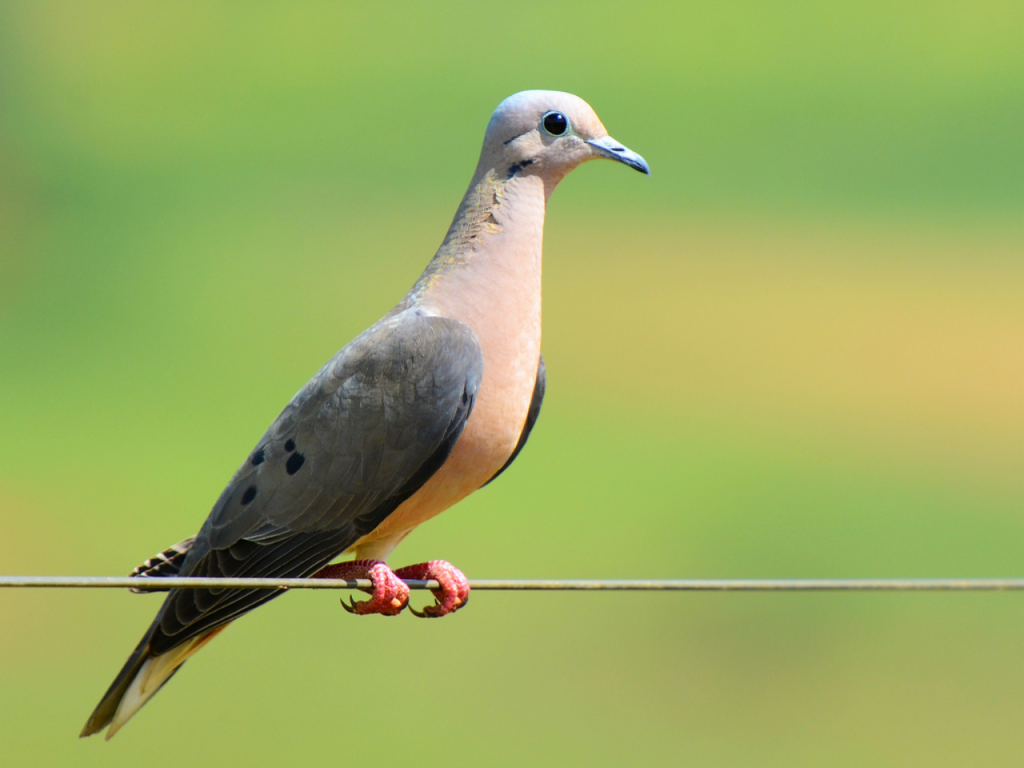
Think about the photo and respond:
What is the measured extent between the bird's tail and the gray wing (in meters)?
0.10

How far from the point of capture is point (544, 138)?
141 inches

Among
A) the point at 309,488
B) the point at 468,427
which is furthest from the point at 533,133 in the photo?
the point at 309,488

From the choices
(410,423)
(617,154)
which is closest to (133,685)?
(410,423)

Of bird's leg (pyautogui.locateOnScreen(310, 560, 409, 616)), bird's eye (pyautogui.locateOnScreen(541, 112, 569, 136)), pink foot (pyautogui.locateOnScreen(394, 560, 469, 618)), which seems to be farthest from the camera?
bird's eye (pyautogui.locateOnScreen(541, 112, 569, 136))

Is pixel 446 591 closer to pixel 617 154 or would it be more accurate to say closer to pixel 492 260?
pixel 492 260

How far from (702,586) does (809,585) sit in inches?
9.2

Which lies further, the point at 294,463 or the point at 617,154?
the point at 617,154

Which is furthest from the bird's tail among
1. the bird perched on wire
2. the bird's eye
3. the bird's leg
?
the bird's eye

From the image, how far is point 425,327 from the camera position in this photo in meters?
3.35

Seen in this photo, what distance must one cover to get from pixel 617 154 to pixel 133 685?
247 centimetres

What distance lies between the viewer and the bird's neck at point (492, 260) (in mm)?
3408

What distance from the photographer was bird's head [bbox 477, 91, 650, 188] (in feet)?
11.7

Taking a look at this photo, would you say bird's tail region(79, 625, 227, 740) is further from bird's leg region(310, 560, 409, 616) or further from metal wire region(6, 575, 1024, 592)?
metal wire region(6, 575, 1024, 592)

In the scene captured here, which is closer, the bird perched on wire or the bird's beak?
the bird perched on wire
